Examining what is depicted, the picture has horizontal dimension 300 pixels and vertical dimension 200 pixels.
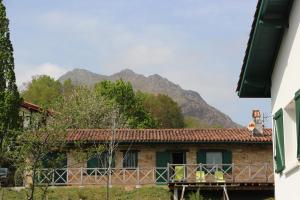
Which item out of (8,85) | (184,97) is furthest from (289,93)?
(184,97)

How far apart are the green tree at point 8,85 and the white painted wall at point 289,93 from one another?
24.6 meters

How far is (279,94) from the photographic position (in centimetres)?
902

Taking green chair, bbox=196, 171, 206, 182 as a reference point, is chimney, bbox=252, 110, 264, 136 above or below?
above

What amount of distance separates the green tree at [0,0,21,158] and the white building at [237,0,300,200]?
79.4 ft

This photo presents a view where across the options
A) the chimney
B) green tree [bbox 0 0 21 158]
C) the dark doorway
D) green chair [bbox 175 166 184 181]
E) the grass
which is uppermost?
green tree [bbox 0 0 21 158]

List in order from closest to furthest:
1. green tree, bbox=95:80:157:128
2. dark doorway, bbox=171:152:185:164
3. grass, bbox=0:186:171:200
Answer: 1. grass, bbox=0:186:171:200
2. dark doorway, bbox=171:152:185:164
3. green tree, bbox=95:80:157:128

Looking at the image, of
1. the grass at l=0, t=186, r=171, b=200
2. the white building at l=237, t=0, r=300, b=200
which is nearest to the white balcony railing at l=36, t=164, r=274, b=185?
the grass at l=0, t=186, r=171, b=200

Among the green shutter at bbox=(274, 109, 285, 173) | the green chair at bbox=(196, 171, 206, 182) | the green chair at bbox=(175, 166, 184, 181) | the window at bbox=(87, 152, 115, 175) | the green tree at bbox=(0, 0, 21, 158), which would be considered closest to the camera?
the green shutter at bbox=(274, 109, 285, 173)

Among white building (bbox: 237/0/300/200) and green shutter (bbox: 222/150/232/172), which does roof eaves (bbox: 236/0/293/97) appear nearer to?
white building (bbox: 237/0/300/200)

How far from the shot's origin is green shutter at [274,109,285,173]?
28.8 feet

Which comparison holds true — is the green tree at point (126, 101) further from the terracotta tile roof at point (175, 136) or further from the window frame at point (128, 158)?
the window frame at point (128, 158)

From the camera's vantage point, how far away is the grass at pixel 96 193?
87.5ft

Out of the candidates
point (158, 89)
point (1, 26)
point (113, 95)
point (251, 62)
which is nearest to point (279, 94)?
point (251, 62)

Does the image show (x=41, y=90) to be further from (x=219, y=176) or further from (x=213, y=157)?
(x=219, y=176)
